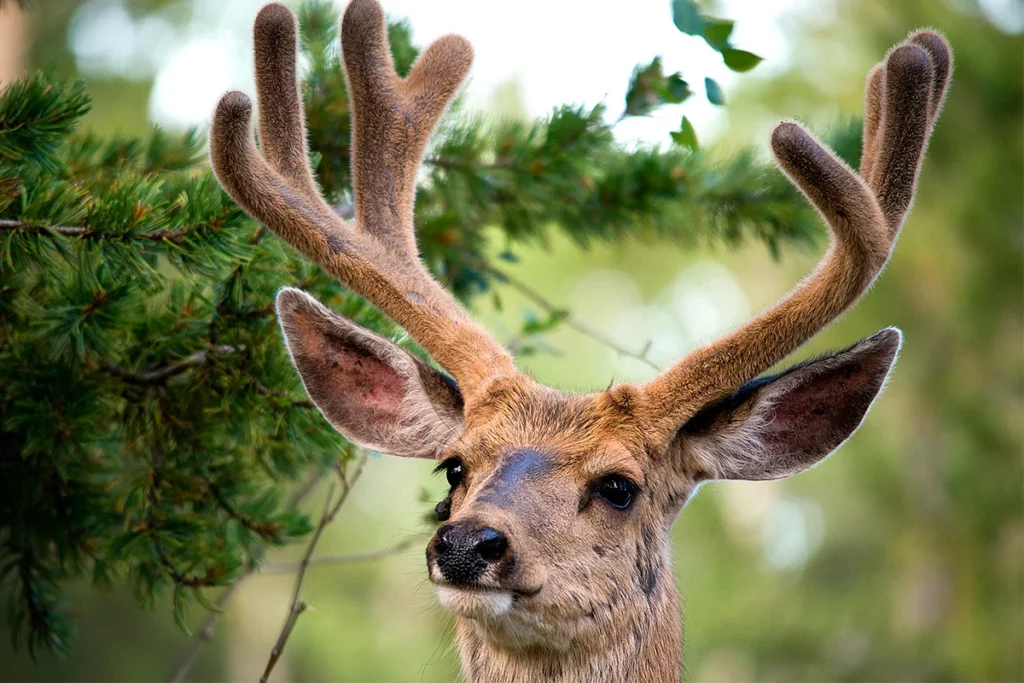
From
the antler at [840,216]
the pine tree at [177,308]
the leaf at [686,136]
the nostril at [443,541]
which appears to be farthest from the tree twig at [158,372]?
the leaf at [686,136]

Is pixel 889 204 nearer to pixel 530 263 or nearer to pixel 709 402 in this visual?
pixel 709 402

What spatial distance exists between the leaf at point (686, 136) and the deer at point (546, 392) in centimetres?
84

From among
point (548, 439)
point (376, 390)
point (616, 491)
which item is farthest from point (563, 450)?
point (376, 390)

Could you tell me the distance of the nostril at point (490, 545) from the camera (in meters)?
3.91

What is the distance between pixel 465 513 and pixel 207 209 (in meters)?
1.62

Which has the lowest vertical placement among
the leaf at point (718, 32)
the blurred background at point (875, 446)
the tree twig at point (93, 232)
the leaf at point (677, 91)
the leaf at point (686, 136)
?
the blurred background at point (875, 446)

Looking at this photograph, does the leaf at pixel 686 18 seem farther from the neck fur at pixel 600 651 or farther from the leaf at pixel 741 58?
the neck fur at pixel 600 651

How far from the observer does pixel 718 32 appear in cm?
505

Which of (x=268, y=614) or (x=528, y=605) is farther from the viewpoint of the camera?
(x=268, y=614)

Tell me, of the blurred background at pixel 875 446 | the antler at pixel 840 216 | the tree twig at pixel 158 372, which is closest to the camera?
the antler at pixel 840 216

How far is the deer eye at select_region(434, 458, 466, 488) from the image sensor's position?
4664 mm

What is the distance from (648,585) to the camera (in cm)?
461

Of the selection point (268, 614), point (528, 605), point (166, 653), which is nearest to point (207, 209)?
point (528, 605)

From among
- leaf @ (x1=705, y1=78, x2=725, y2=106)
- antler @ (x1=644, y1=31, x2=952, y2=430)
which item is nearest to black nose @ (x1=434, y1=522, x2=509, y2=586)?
antler @ (x1=644, y1=31, x2=952, y2=430)
